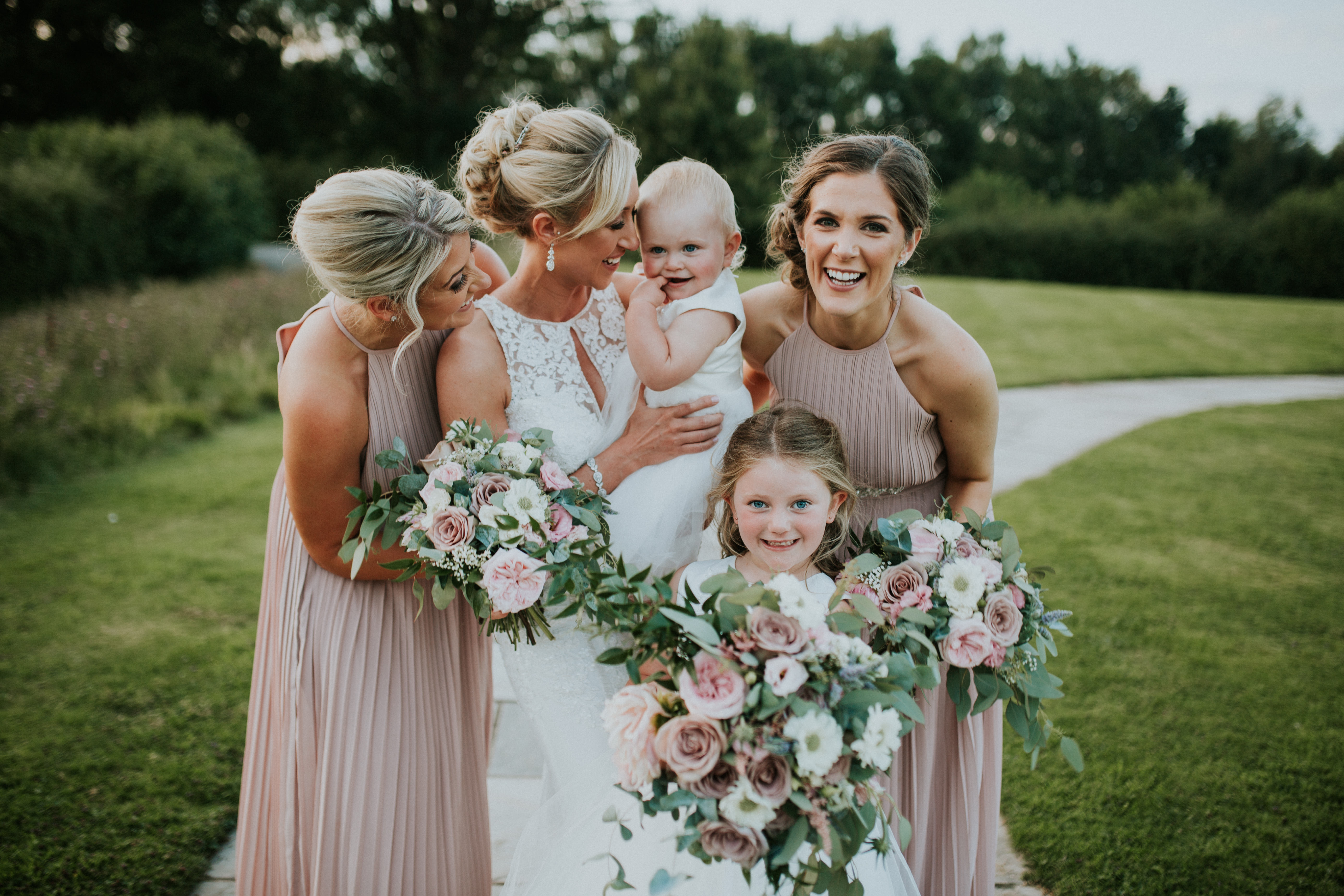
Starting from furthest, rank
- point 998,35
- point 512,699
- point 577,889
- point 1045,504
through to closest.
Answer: point 998,35, point 1045,504, point 512,699, point 577,889

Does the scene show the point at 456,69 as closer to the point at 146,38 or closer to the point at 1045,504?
the point at 146,38

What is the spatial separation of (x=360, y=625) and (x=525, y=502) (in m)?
0.77

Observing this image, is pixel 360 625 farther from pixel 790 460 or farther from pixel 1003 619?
pixel 1003 619

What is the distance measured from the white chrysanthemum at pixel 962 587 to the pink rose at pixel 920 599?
0.11ft

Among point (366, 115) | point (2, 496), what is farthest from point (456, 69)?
point (2, 496)

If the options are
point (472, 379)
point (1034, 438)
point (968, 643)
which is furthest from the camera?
point (1034, 438)

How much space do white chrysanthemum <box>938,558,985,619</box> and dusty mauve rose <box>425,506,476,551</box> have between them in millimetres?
1136

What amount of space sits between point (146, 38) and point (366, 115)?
7.83m

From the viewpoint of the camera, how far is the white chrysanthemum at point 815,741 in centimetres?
154

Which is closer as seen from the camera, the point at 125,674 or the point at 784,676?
the point at 784,676

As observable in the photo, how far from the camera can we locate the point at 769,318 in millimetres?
2793

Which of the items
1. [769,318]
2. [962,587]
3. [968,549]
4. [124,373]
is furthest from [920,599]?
[124,373]

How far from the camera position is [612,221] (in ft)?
8.20

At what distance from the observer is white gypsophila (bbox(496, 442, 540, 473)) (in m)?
2.21
